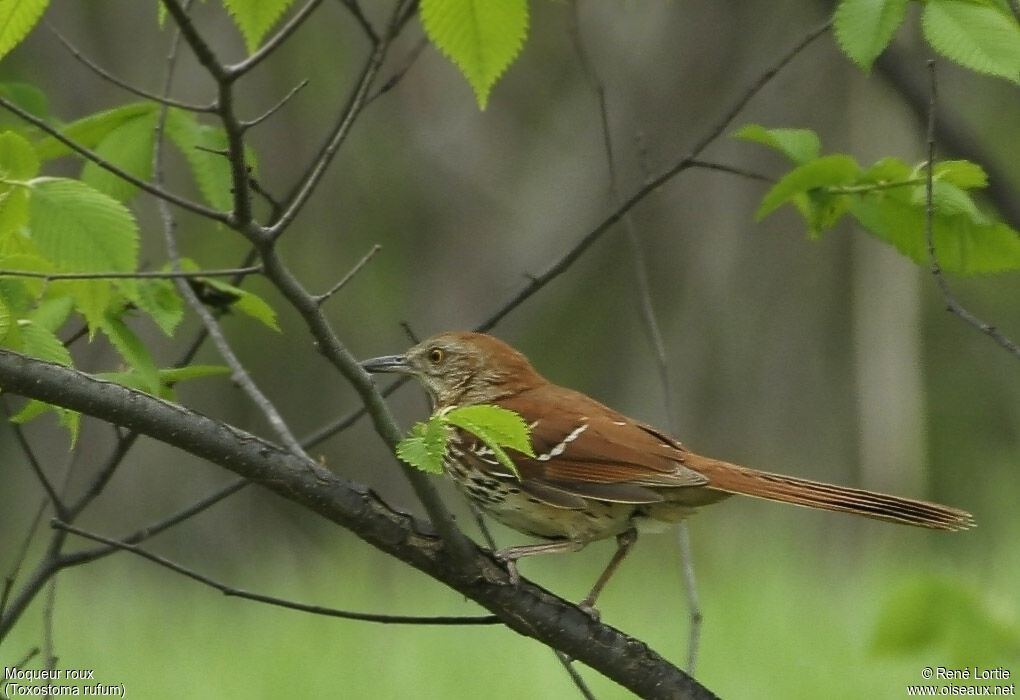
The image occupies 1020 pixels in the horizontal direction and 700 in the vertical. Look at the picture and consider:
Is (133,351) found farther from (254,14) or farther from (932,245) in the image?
(932,245)

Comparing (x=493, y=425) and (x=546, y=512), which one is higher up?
(x=546, y=512)

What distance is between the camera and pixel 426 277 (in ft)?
34.2

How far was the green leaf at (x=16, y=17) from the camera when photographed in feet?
6.42

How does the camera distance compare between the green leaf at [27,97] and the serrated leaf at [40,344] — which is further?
the green leaf at [27,97]

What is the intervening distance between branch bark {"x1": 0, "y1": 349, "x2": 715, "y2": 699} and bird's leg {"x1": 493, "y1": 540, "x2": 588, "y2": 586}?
0.03 meters

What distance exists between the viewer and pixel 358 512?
235 cm

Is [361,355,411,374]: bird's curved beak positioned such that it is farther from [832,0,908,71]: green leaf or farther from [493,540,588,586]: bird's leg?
[832,0,908,71]: green leaf

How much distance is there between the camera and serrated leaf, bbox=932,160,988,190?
9.32 feet

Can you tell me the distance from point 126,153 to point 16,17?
0.95 m

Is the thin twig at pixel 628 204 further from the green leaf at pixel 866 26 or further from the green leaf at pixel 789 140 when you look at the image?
the green leaf at pixel 866 26

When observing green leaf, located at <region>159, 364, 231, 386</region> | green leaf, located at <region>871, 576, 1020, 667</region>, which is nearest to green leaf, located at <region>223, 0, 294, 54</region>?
green leaf, located at <region>159, 364, 231, 386</region>

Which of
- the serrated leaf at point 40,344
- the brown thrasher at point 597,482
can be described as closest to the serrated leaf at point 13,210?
the serrated leaf at point 40,344

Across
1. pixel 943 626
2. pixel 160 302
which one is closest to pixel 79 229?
pixel 160 302

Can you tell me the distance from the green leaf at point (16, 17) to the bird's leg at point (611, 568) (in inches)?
60.3
